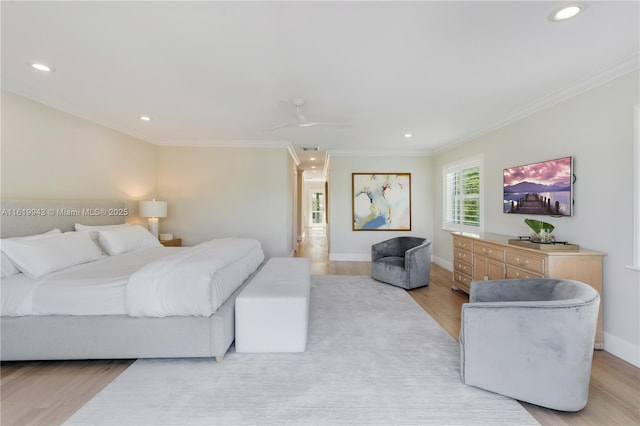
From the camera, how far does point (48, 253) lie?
2.59m

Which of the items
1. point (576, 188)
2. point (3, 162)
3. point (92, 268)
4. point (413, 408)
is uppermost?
point (3, 162)

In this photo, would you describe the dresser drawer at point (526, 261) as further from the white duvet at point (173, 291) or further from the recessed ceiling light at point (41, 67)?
the recessed ceiling light at point (41, 67)

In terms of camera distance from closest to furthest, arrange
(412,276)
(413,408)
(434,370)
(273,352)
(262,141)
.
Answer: (413,408) → (434,370) → (273,352) → (412,276) → (262,141)

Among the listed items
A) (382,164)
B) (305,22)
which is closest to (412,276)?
(382,164)

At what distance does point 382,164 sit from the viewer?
6.50m

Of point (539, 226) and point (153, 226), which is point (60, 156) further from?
point (539, 226)

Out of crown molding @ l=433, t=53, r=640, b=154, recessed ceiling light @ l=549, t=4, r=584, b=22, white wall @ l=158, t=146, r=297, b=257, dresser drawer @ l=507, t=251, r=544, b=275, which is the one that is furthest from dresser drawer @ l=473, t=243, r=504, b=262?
white wall @ l=158, t=146, r=297, b=257

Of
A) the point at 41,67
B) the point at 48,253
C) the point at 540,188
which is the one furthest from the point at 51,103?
the point at 540,188

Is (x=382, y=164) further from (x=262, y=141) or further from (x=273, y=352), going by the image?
(x=273, y=352)

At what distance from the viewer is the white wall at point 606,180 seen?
2.41 metres

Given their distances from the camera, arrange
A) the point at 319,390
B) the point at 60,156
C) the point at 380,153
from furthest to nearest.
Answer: the point at 380,153, the point at 60,156, the point at 319,390

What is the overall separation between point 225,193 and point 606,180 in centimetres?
556

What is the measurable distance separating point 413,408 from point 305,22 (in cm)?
271

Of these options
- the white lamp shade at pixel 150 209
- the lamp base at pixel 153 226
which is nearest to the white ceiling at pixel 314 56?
the white lamp shade at pixel 150 209
